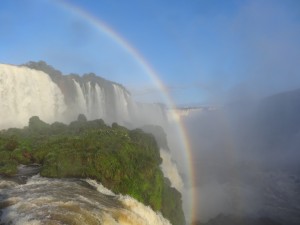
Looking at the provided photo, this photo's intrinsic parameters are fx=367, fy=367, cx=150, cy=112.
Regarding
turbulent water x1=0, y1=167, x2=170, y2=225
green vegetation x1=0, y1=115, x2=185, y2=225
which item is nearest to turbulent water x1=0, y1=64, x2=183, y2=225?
turbulent water x1=0, y1=167, x2=170, y2=225

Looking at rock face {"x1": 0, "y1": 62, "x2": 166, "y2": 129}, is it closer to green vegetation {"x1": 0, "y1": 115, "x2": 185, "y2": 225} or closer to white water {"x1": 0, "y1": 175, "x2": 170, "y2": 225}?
green vegetation {"x1": 0, "y1": 115, "x2": 185, "y2": 225}

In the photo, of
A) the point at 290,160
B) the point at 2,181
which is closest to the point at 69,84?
the point at 2,181

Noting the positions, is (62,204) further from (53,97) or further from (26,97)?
(53,97)

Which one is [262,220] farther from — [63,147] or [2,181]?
[2,181]

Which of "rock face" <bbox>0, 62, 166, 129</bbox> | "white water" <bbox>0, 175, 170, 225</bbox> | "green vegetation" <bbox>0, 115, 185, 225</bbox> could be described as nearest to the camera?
"white water" <bbox>0, 175, 170, 225</bbox>

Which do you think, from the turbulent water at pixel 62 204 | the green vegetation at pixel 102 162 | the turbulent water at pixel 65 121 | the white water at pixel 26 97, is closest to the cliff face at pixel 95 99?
the turbulent water at pixel 65 121

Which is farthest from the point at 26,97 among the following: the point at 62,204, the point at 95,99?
the point at 62,204
